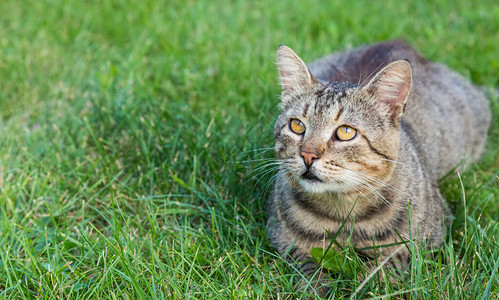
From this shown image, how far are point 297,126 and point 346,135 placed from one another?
0.91 feet

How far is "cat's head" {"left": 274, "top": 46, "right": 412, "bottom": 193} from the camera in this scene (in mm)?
2693

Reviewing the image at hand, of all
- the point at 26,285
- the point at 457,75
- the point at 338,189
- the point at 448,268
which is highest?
the point at 457,75

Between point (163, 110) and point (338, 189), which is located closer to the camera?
point (338, 189)

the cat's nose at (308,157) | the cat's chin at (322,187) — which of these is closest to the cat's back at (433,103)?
the cat's chin at (322,187)

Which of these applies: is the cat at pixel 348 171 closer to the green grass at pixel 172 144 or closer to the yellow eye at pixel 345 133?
the yellow eye at pixel 345 133

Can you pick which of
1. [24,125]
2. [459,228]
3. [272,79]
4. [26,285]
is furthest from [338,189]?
[24,125]

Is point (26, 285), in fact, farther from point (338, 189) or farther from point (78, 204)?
point (338, 189)

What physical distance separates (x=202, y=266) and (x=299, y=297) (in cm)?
56

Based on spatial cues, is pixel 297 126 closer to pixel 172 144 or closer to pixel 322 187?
pixel 322 187

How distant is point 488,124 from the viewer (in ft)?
14.8

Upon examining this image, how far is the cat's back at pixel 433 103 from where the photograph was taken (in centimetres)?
369

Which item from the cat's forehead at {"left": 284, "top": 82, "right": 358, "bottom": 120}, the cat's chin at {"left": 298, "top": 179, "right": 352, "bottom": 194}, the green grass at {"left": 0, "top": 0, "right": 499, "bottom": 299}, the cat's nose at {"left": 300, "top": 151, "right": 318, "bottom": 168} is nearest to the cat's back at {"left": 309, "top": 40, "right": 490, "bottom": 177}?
the green grass at {"left": 0, "top": 0, "right": 499, "bottom": 299}

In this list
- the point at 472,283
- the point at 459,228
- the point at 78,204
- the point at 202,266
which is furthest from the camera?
the point at 78,204

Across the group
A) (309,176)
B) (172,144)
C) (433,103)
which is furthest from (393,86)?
(172,144)
